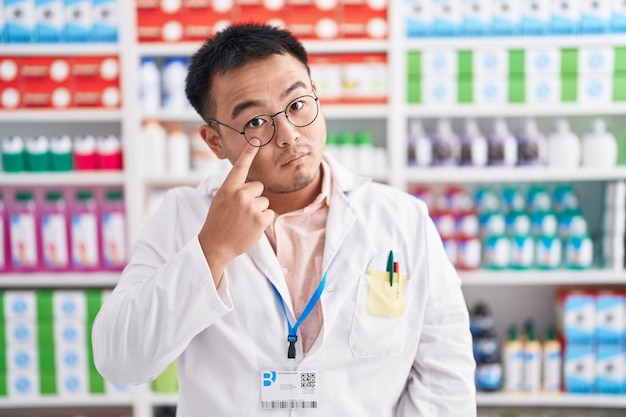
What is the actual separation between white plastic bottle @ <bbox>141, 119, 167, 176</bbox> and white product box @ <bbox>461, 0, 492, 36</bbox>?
1.57 m

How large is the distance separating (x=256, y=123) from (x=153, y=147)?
6.14 ft

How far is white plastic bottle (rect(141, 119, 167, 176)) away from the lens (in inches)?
124

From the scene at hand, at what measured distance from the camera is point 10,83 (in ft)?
10.3

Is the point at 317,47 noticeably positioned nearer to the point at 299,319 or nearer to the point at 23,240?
the point at 23,240

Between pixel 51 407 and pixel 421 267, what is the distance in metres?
2.85

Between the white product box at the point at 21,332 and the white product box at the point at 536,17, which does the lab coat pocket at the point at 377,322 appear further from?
the white product box at the point at 21,332

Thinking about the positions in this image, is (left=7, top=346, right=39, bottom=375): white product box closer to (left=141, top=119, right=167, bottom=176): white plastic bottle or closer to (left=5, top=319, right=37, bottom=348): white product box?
(left=5, top=319, right=37, bottom=348): white product box

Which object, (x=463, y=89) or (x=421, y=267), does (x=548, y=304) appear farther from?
(x=421, y=267)

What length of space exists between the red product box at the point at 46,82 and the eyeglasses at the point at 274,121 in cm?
202

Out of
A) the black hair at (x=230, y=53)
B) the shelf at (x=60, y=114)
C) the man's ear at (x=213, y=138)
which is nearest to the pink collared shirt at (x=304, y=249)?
the man's ear at (x=213, y=138)

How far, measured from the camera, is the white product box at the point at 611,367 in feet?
10.3

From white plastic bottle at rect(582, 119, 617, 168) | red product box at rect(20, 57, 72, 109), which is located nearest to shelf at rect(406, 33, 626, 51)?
white plastic bottle at rect(582, 119, 617, 168)

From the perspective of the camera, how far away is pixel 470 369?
145cm

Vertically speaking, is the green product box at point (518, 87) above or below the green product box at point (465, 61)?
below
